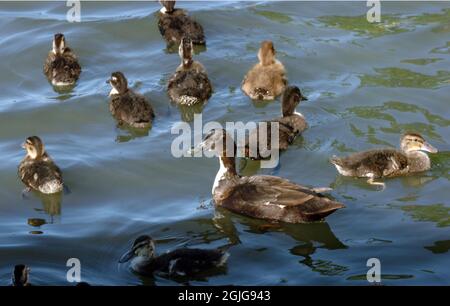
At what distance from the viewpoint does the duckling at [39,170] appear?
9.19m

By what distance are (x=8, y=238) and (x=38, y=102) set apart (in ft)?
11.2

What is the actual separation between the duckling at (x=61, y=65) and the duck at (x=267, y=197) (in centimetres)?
342

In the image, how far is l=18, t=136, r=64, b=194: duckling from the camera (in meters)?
9.19

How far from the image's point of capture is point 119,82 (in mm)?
10984

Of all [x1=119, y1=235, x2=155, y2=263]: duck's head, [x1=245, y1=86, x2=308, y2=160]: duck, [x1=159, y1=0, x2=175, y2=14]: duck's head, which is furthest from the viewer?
[x1=159, y1=0, x2=175, y2=14]: duck's head

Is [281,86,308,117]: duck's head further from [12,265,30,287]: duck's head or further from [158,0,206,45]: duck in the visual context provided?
Result: [12,265,30,287]: duck's head

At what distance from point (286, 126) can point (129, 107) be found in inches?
69.7

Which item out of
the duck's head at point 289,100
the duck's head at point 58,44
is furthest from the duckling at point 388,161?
the duck's head at point 58,44

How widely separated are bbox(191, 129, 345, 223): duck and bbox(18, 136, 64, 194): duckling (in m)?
1.55

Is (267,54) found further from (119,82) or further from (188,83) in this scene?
(119,82)

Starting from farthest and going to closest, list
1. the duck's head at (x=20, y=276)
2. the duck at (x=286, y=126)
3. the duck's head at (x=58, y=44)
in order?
the duck's head at (x=58, y=44)
the duck at (x=286, y=126)
the duck's head at (x=20, y=276)

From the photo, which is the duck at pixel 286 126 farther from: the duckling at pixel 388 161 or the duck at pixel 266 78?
the duckling at pixel 388 161

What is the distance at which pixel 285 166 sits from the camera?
973 centimetres

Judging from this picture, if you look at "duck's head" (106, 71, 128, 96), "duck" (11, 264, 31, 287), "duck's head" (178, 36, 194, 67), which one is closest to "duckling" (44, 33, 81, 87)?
"duck's head" (106, 71, 128, 96)
